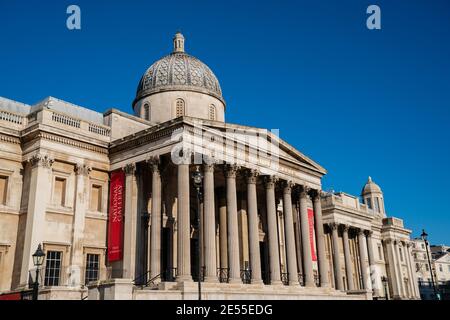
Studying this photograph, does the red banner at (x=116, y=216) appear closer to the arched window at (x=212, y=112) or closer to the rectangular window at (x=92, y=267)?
the rectangular window at (x=92, y=267)

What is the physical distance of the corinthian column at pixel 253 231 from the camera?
93.5ft

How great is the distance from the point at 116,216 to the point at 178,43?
18.4 metres

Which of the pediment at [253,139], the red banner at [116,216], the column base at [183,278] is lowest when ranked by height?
the column base at [183,278]

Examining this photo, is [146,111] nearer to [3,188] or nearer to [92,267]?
[3,188]

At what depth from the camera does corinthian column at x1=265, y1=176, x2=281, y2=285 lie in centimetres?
3006

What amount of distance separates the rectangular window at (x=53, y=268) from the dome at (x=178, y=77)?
15.3m

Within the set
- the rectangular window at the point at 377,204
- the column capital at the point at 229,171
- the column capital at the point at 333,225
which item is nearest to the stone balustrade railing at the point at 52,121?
the column capital at the point at 229,171

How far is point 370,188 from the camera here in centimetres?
7494

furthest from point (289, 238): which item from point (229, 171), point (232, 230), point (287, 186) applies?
point (229, 171)

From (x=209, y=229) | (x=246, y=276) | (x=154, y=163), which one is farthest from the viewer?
(x=246, y=276)

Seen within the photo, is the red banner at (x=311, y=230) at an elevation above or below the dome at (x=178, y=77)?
below

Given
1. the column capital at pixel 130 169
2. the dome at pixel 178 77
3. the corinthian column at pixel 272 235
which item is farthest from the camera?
the dome at pixel 178 77

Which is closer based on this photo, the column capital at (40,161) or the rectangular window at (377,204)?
the column capital at (40,161)

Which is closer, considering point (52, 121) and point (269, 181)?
point (52, 121)
